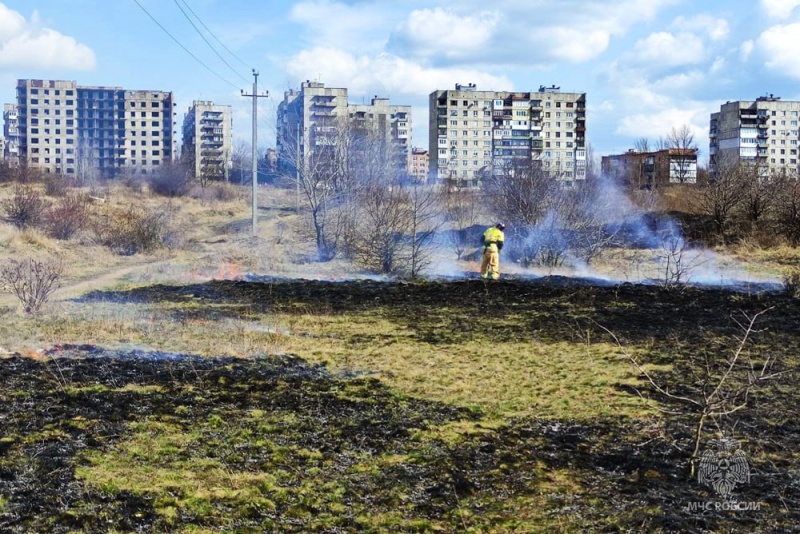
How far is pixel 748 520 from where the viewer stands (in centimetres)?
475

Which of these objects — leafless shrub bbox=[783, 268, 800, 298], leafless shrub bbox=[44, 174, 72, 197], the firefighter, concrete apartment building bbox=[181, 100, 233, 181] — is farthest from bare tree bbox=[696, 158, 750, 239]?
concrete apartment building bbox=[181, 100, 233, 181]

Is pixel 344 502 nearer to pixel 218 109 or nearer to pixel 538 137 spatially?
pixel 538 137

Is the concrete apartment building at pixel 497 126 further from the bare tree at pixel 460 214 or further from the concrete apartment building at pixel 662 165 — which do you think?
the bare tree at pixel 460 214

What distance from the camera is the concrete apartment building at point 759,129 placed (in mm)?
95500

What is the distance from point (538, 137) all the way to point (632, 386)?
91.6 meters

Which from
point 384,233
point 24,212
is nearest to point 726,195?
point 384,233

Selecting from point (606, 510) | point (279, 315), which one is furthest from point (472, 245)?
point (606, 510)

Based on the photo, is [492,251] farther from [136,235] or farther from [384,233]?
[136,235]

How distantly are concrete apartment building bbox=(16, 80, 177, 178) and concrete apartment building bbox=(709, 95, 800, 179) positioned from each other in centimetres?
7527

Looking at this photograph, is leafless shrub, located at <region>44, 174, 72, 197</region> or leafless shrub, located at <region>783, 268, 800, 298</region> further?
leafless shrub, located at <region>44, 174, 72, 197</region>

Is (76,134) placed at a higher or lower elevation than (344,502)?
higher

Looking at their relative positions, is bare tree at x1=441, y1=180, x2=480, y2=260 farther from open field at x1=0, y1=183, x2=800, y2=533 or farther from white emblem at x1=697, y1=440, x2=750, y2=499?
white emblem at x1=697, y1=440, x2=750, y2=499

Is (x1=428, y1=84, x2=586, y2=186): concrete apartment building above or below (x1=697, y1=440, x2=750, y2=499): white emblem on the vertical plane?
above

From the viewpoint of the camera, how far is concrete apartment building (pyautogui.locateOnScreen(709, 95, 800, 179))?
3760 inches
